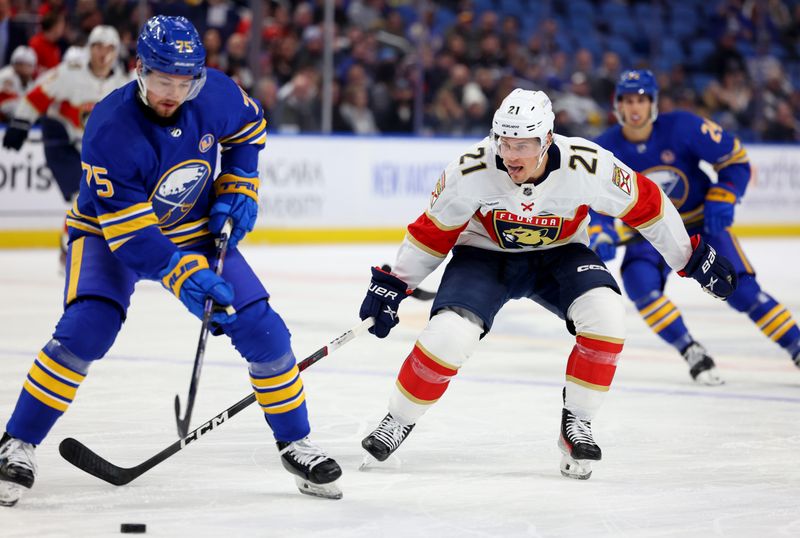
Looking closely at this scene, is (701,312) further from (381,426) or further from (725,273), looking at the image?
(381,426)

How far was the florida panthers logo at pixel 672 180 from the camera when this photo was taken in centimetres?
556

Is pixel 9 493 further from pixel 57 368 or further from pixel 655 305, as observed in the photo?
pixel 655 305

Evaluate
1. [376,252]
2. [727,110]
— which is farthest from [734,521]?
[727,110]

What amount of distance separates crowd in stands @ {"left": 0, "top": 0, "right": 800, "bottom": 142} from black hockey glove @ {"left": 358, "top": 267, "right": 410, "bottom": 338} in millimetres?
6523

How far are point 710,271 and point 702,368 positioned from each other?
141cm

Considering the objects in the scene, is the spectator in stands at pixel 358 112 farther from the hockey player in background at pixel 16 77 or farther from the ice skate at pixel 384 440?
the ice skate at pixel 384 440

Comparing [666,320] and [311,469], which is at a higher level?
[311,469]

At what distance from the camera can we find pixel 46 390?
3.26m

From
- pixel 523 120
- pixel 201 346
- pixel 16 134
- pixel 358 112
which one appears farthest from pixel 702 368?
pixel 358 112

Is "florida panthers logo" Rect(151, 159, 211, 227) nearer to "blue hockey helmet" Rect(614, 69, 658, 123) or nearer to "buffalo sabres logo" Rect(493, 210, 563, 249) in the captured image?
"buffalo sabres logo" Rect(493, 210, 563, 249)

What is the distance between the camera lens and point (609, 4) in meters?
14.2

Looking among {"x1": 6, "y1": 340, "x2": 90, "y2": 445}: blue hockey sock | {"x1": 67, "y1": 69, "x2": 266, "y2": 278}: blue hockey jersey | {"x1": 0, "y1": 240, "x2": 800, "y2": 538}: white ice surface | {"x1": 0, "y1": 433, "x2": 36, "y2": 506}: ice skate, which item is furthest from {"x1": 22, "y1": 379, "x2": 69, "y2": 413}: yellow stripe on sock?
{"x1": 67, "y1": 69, "x2": 266, "y2": 278}: blue hockey jersey

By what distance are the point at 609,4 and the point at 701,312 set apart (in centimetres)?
727

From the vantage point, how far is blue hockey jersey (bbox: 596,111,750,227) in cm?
553
